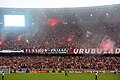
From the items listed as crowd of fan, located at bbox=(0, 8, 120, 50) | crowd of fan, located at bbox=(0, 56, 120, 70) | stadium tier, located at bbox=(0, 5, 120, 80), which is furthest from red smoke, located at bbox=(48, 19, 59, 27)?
crowd of fan, located at bbox=(0, 56, 120, 70)

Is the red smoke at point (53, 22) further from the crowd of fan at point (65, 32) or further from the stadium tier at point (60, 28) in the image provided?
the crowd of fan at point (65, 32)

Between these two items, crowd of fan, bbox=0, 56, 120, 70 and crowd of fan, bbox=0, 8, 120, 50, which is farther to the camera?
crowd of fan, bbox=0, 8, 120, 50

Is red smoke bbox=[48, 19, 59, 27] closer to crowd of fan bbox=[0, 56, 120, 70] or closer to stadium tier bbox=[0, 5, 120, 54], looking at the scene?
stadium tier bbox=[0, 5, 120, 54]

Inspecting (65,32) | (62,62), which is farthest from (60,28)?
(62,62)

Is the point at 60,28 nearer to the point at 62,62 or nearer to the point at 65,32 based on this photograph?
the point at 65,32

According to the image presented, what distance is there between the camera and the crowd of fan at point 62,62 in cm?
5460

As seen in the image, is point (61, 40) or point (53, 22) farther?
point (53, 22)

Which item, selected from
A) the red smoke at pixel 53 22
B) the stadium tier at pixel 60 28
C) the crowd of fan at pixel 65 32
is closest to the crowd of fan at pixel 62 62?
the stadium tier at pixel 60 28

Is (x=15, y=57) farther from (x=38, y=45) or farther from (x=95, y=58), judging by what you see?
(x=95, y=58)

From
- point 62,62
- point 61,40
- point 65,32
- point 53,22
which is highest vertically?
point 53,22

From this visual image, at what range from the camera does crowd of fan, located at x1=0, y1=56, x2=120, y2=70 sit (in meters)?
54.6

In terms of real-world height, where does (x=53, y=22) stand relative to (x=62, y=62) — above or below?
above

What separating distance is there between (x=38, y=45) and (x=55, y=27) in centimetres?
861

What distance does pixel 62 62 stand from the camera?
2298 inches
